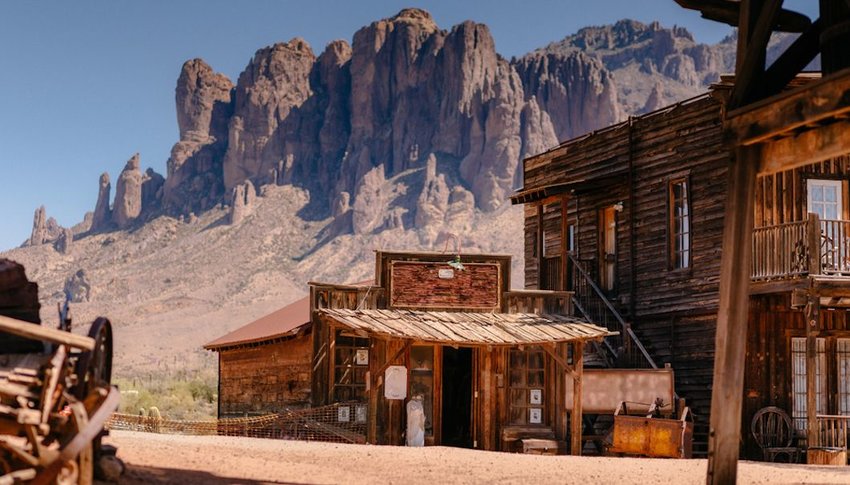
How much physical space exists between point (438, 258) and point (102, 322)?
49.1ft

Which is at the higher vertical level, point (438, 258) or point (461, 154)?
point (461, 154)

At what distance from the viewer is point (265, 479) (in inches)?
419

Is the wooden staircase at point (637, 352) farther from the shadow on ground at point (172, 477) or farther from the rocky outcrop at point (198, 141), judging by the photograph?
the rocky outcrop at point (198, 141)

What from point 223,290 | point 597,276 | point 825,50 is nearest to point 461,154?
Answer: point 223,290

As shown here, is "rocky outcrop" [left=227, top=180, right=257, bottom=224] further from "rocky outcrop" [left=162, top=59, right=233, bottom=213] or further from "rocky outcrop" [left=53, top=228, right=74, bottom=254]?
"rocky outcrop" [left=53, top=228, right=74, bottom=254]

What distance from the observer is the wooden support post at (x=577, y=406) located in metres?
22.7

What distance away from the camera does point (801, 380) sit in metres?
23.9

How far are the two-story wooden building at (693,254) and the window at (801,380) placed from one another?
2 centimetres

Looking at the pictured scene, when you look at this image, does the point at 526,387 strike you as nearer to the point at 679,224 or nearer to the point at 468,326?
the point at 468,326

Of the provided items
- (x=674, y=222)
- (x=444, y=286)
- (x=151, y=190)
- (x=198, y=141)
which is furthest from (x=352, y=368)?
(x=198, y=141)

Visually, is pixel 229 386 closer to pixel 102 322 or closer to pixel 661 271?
pixel 661 271

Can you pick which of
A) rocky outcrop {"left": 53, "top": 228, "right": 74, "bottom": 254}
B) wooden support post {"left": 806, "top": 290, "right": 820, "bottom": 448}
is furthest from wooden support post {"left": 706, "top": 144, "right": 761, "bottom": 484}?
rocky outcrop {"left": 53, "top": 228, "right": 74, "bottom": 254}

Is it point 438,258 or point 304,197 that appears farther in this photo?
point 304,197

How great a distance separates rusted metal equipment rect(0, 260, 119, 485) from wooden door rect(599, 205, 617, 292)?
21.4 metres
